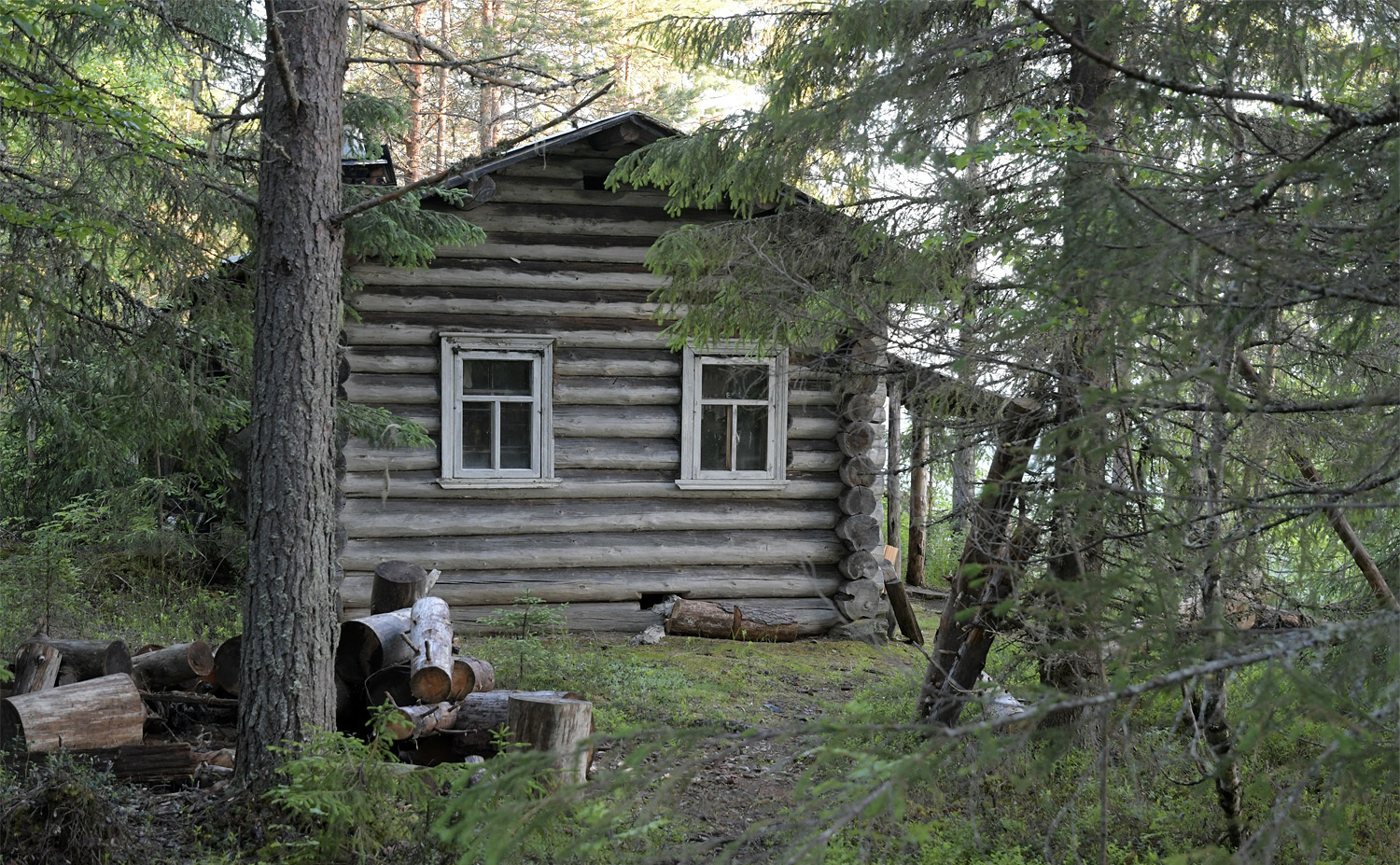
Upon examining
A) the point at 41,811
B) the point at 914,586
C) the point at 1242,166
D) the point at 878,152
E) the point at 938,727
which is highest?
the point at 878,152

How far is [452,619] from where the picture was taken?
10.2 meters

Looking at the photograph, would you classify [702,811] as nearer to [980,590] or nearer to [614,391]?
[980,590]

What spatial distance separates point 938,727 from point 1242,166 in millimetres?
1825

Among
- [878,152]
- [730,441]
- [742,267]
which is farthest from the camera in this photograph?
[730,441]

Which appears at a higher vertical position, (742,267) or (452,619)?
(742,267)

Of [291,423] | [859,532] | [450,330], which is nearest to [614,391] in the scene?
[450,330]

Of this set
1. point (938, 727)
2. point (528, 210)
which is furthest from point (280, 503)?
point (528, 210)

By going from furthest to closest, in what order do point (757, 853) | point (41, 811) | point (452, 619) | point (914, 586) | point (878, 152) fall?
1. point (914, 586)
2. point (452, 619)
3. point (878, 152)
4. point (757, 853)
5. point (41, 811)

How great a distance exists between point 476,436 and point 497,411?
328 millimetres

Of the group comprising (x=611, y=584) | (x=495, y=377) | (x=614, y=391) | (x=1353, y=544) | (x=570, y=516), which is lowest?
(x=611, y=584)

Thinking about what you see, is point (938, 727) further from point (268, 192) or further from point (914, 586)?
point (914, 586)

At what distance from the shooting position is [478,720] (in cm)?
630

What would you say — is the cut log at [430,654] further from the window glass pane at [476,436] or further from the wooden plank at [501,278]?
the wooden plank at [501,278]

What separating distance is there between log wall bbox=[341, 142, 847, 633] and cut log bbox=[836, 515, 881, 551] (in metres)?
0.20
